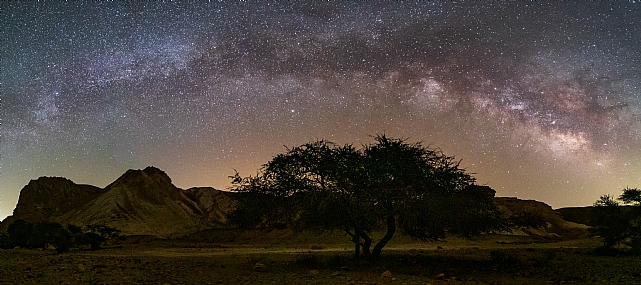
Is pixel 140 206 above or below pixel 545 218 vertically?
above

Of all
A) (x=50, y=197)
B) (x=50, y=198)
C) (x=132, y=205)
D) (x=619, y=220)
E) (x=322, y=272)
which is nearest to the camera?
(x=322, y=272)

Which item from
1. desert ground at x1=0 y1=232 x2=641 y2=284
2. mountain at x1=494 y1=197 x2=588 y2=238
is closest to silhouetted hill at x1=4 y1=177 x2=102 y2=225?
mountain at x1=494 y1=197 x2=588 y2=238

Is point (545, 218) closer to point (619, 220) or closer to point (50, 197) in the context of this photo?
point (619, 220)

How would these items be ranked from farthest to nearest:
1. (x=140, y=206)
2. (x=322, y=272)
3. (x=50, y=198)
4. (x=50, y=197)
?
1. (x=50, y=197)
2. (x=50, y=198)
3. (x=140, y=206)
4. (x=322, y=272)

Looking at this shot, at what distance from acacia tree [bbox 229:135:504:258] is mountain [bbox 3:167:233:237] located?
5967cm

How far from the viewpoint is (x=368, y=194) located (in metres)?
17.6

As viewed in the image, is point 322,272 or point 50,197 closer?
point 322,272

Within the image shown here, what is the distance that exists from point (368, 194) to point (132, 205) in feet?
266

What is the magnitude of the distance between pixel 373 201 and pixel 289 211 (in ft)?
12.6

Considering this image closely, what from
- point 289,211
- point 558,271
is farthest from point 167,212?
point 558,271

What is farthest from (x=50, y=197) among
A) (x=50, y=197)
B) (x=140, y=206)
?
(x=140, y=206)

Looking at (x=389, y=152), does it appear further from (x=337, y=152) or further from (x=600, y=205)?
(x=600, y=205)

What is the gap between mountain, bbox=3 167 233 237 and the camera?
82.1 m

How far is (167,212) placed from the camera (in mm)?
92062
